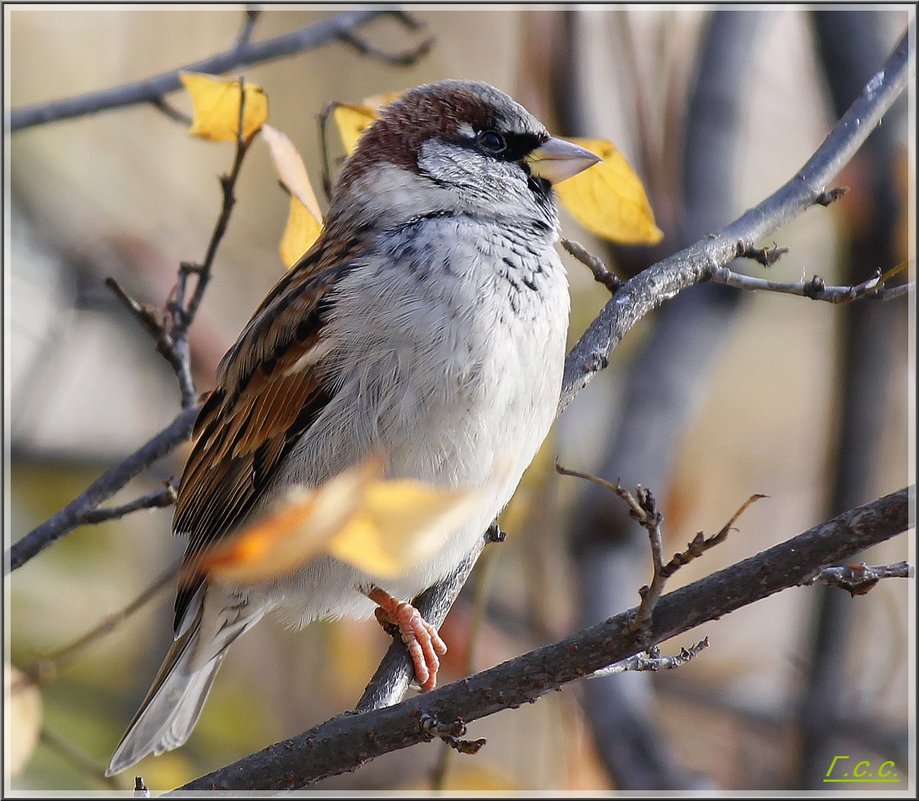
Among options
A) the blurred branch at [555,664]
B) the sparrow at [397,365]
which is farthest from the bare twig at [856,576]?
the sparrow at [397,365]

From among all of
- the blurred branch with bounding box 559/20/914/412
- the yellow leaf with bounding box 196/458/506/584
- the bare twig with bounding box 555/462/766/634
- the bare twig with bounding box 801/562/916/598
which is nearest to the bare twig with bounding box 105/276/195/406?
the blurred branch with bounding box 559/20/914/412

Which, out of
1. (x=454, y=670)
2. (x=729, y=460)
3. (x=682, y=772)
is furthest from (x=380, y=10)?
(x=729, y=460)

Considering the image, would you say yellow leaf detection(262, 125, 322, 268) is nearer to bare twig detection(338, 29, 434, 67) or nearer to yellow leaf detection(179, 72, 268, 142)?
yellow leaf detection(179, 72, 268, 142)

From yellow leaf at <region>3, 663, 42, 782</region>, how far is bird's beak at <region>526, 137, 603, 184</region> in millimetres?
1369

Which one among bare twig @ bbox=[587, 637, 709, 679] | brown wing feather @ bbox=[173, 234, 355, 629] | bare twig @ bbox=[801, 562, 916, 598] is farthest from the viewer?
brown wing feather @ bbox=[173, 234, 355, 629]

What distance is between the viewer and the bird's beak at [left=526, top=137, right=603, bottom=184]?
214 centimetres

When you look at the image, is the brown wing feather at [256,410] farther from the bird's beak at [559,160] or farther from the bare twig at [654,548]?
the bare twig at [654,548]

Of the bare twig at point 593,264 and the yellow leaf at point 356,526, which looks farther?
the bare twig at point 593,264

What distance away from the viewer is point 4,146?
2.35 m

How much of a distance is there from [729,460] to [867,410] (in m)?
1.06

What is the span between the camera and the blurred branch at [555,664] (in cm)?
128

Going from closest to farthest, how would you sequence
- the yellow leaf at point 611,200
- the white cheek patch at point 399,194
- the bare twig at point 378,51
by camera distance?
1. the yellow leaf at point 611,200
2. the white cheek patch at point 399,194
3. the bare twig at point 378,51

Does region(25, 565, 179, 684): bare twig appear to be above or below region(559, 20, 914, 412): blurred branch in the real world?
below

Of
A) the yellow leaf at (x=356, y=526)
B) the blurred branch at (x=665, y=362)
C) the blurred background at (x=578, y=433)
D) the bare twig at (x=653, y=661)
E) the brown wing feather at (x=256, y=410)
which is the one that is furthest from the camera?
the blurred background at (x=578, y=433)
